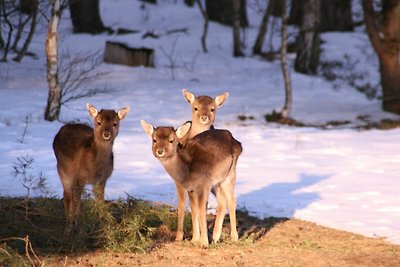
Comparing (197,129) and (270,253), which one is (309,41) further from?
(270,253)

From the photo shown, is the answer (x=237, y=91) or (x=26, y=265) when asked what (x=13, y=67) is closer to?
(x=237, y=91)

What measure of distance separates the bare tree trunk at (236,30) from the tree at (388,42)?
7.12 m

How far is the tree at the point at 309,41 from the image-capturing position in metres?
24.6

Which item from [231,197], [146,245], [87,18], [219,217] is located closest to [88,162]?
[146,245]

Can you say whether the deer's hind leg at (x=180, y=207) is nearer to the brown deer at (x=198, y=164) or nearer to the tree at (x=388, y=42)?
the brown deer at (x=198, y=164)

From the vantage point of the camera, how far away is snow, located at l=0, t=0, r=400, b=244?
1157cm

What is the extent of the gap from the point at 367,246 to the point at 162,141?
2.70 meters

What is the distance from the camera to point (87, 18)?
29844 mm

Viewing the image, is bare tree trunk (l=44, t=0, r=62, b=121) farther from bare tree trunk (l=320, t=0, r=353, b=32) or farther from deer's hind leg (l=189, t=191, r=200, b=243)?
bare tree trunk (l=320, t=0, r=353, b=32)

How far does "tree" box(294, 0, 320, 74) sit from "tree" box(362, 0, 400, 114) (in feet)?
13.1

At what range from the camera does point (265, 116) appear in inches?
802

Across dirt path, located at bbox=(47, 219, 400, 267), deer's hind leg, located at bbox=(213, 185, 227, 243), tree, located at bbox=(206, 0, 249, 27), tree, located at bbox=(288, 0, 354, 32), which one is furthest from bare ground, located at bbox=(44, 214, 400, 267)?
tree, located at bbox=(206, 0, 249, 27)

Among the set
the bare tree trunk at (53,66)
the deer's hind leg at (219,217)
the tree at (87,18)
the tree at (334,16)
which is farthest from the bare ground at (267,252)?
the tree at (334,16)

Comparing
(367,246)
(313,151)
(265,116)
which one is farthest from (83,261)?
(265,116)
